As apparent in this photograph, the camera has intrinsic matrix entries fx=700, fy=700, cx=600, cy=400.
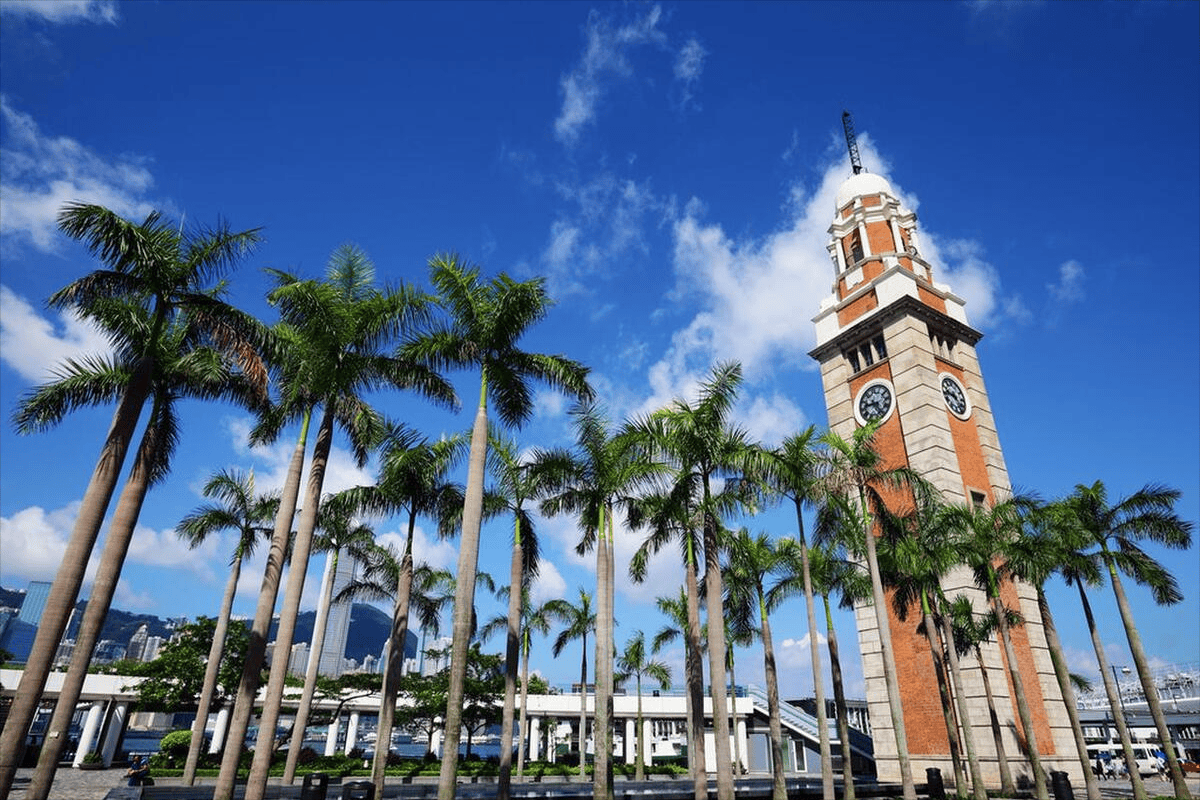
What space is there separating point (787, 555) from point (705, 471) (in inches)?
401

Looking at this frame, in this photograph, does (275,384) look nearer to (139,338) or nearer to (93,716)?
(139,338)

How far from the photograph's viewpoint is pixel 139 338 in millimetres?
16484

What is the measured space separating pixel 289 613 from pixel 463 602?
14.9ft

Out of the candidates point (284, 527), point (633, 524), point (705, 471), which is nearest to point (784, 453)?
point (705, 471)

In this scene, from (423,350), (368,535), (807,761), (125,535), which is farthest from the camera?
(807,761)

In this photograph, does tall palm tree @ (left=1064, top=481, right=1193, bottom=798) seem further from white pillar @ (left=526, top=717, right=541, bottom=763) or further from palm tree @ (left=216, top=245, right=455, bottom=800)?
white pillar @ (left=526, top=717, right=541, bottom=763)

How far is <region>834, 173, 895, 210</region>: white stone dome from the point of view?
167 ft

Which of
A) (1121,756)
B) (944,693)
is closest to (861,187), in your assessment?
(944,693)

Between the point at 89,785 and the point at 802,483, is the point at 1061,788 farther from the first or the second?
the point at 89,785

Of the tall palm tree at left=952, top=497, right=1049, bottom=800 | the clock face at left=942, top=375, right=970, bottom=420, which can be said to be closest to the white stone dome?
the clock face at left=942, top=375, right=970, bottom=420

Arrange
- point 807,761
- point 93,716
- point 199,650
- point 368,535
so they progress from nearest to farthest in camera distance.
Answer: point 368,535 → point 199,650 → point 93,716 → point 807,761

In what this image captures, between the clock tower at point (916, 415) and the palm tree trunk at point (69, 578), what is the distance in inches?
1085

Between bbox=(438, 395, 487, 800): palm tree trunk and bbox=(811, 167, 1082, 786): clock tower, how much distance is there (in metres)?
20.5

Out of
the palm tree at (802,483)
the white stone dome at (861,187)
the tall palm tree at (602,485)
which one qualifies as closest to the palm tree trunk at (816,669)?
the palm tree at (802,483)
